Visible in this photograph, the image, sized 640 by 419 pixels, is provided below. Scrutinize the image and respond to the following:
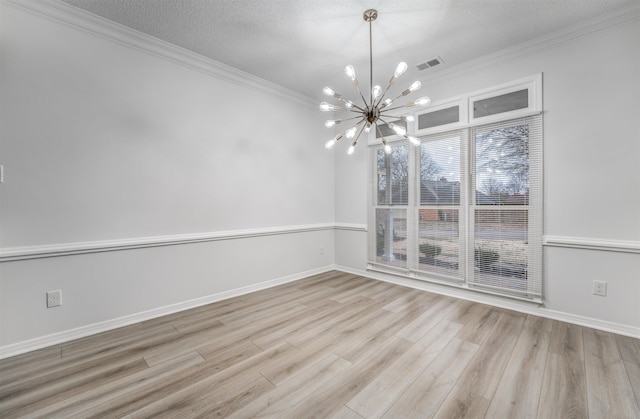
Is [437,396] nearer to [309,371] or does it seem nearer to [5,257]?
[309,371]

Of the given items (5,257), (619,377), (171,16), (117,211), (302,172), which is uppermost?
(171,16)

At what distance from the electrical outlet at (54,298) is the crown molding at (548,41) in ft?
15.3

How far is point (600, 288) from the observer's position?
2.50 m

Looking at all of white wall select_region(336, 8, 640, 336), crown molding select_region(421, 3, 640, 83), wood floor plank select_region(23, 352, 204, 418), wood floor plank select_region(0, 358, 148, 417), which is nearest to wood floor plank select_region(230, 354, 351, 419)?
wood floor plank select_region(23, 352, 204, 418)

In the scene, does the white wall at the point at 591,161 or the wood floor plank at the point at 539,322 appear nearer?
the white wall at the point at 591,161

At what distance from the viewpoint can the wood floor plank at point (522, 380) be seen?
155cm

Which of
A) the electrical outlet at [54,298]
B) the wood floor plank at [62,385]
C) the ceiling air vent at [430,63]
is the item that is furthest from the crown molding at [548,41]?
the electrical outlet at [54,298]

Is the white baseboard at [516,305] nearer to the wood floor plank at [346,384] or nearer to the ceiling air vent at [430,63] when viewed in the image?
the wood floor plank at [346,384]

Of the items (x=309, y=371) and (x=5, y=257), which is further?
(x=5, y=257)

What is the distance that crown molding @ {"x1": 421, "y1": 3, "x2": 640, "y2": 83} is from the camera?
236 cm

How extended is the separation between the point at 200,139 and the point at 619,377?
422 cm

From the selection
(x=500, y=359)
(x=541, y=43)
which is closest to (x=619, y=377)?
(x=500, y=359)

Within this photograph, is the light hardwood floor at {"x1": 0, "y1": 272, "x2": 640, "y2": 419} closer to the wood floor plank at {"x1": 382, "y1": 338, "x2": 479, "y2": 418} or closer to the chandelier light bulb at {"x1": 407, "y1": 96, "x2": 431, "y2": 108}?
the wood floor plank at {"x1": 382, "y1": 338, "x2": 479, "y2": 418}

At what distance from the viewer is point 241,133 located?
3.48 meters
